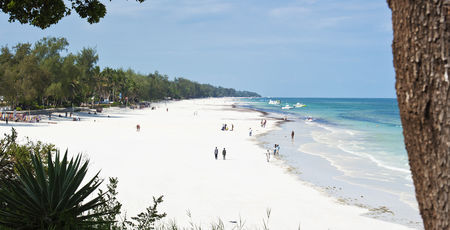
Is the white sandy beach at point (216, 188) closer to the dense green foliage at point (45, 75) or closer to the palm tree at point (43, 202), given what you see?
the palm tree at point (43, 202)

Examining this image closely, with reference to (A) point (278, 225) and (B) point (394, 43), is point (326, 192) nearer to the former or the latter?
(A) point (278, 225)

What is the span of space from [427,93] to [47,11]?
673 centimetres

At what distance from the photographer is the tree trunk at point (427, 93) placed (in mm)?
2016

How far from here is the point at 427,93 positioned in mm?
2049

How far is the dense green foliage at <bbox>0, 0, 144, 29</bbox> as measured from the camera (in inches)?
263

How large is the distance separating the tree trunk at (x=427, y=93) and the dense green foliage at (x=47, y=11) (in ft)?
19.7

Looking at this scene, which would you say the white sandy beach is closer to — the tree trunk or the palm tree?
the palm tree

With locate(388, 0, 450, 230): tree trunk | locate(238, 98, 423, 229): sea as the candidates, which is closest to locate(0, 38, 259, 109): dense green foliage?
locate(238, 98, 423, 229): sea

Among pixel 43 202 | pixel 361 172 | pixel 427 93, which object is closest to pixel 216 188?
pixel 361 172

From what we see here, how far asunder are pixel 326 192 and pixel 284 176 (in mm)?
3278

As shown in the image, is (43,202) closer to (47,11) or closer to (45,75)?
(47,11)

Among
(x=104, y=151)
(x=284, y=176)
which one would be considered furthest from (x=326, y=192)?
(x=104, y=151)

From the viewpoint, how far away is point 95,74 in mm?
91688

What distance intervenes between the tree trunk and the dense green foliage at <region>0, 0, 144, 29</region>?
5.99 meters
